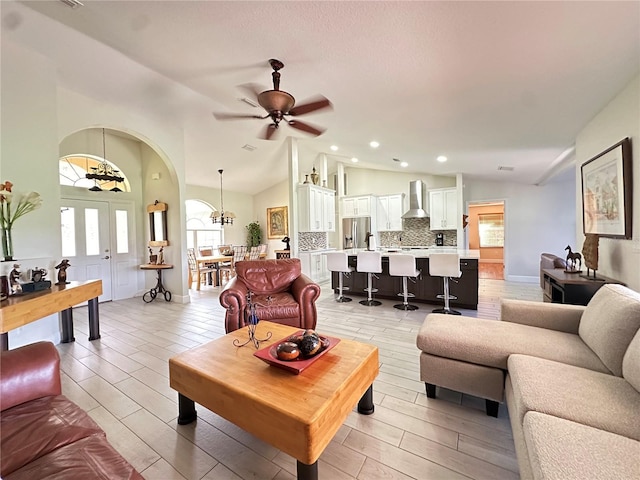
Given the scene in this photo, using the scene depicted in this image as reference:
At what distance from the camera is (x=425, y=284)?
183 inches

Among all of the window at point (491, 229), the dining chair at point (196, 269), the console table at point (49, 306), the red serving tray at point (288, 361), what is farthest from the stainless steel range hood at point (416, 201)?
the console table at point (49, 306)

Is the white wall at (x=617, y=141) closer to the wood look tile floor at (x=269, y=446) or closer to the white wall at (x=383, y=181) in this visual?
the wood look tile floor at (x=269, y=446)

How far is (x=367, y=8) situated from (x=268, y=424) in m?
2.64

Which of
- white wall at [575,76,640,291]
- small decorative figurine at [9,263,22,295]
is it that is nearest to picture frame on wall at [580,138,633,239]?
white wall at [575,76,640,291]

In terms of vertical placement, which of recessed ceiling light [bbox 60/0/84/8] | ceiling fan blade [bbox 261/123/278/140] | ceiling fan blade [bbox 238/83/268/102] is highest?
recessed ceiling light [bbox 60/0/84/8]

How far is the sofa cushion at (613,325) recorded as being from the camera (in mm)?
1466

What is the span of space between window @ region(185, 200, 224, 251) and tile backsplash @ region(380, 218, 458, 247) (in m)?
5.18

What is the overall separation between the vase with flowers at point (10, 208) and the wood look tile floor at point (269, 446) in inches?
50.8

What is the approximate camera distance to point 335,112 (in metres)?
3.69

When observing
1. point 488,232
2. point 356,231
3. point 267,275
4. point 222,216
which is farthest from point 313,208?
point 488,232

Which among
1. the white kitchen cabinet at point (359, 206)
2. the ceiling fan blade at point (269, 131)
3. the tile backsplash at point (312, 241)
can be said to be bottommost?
the tile backsplash at point (312, 241)

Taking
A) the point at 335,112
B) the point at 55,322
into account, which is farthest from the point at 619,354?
the point at 55,322

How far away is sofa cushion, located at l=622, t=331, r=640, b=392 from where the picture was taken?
1.25 metres

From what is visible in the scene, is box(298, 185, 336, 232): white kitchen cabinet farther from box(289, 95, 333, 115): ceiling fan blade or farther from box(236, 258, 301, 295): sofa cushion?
box(289, 95, 333, 115): ceiling fan blade
